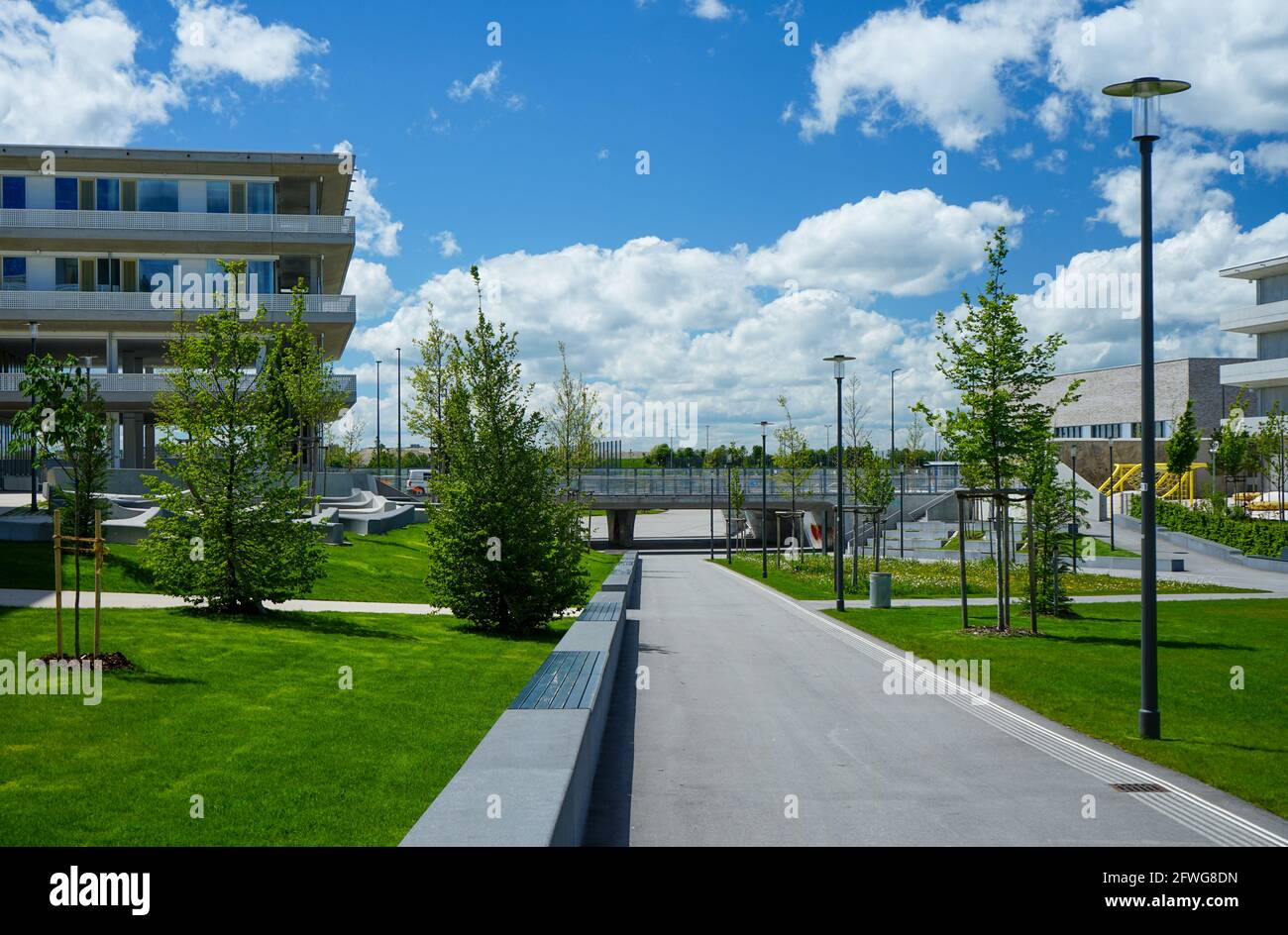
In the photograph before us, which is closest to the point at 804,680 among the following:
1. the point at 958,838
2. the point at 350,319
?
the point at 958,838

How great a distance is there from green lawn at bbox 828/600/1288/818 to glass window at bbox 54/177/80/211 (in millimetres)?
45080

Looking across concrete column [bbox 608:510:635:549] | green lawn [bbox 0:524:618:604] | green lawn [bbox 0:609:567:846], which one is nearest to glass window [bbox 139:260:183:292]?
green lawn [bbox 0:524:618:604]

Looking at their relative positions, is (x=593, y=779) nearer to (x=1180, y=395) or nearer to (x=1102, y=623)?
(x=1102, y=623)

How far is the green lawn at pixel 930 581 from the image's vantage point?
3269 cm

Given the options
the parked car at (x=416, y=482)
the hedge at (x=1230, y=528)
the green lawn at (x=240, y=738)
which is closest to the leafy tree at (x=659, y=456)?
the parked car at (x=416, y=482)

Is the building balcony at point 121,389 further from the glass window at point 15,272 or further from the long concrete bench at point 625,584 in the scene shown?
the long concrete bench at point 625,584

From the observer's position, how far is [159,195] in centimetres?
5162

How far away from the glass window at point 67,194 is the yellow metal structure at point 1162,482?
59988 millimetres

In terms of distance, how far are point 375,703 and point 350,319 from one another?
41396 millimetres

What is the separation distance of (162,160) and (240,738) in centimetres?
4922

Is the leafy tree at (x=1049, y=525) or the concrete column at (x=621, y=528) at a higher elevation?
the leafy tree at (x=1049, y=525)

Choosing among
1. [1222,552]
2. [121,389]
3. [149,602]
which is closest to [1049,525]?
[149,602]

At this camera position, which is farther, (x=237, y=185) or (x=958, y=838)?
(x=237, y=185)

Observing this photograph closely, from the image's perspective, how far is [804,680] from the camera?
1595cm
